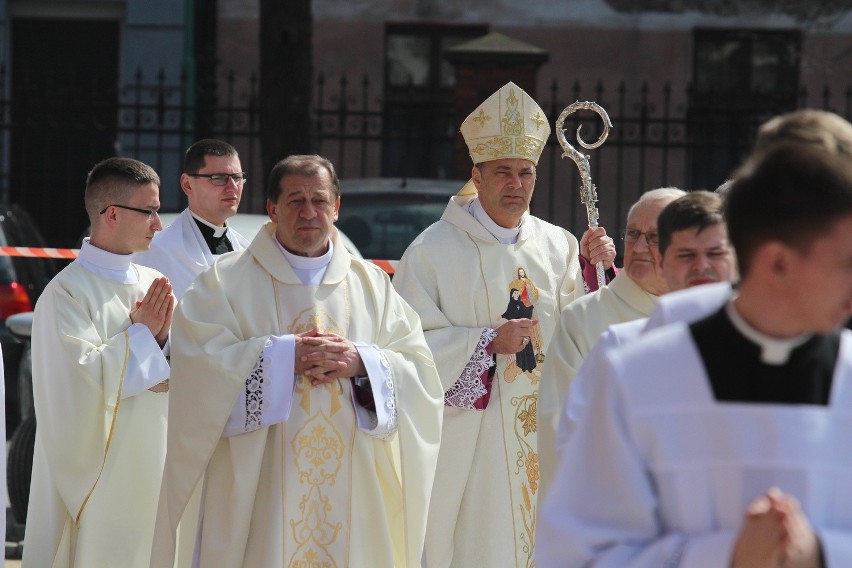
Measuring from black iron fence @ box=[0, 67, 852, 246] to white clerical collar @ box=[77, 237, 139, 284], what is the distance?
27.6 feet

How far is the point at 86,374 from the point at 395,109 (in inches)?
481

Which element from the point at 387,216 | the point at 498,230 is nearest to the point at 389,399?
the point at 498,230

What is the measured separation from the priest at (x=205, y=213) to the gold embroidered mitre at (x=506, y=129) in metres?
1.06

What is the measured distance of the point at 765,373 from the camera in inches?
96.5

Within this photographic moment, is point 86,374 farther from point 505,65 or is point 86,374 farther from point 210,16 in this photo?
point 210,16

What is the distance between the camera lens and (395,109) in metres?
18.0

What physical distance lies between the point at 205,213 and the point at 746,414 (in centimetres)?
489

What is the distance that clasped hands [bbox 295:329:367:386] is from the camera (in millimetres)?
5227

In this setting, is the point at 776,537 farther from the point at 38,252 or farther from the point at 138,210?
the point at 38,252

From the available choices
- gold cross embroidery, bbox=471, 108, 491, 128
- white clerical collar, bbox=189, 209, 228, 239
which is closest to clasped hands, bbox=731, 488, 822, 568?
gold cross embroidery, bbox=471, 108, 491, 128

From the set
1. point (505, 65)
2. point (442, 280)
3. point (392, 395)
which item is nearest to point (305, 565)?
point (392, 395)

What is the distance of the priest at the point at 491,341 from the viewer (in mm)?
6336

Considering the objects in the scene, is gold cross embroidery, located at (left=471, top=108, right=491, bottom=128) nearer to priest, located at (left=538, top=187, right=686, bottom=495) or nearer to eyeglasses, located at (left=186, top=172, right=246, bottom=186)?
eyeglasses, located at (left=186, top=172, right=246, bottom=186)

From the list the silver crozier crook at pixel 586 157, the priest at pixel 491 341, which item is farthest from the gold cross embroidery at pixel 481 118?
the silver crozier crook at pixel 586 157
